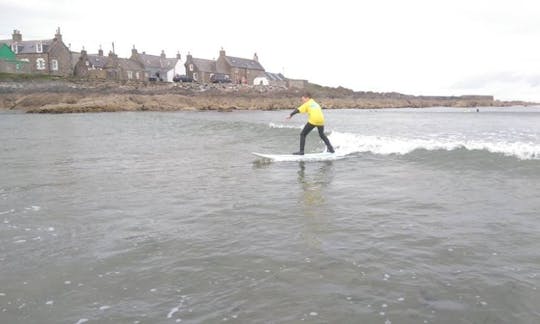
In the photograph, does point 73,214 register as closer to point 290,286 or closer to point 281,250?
point 281,250

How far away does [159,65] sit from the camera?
108m

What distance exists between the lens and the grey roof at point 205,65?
366 ft

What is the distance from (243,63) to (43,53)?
50.9 meters

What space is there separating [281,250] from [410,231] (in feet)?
7.33

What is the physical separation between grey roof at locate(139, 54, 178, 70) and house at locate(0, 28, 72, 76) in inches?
755

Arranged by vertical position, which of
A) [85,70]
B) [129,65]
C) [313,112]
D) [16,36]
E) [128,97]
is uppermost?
[16,36]

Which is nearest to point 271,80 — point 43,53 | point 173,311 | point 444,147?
point 43,53

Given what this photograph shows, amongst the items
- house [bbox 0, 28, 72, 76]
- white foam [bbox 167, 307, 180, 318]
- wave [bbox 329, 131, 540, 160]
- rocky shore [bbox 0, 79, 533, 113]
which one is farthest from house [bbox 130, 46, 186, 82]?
white foam [bbox 167, 307, 180, 318]

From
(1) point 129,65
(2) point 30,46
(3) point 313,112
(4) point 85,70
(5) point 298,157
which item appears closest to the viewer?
(5) point 298,157

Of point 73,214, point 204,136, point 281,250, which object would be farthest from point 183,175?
point 204,136

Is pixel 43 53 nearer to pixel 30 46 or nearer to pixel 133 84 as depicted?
pixel 30 46

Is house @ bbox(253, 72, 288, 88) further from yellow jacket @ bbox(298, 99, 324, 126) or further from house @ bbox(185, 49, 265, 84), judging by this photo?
yellow jacket @ bbox(298, 99, 324, 126)

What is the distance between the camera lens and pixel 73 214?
8.24m

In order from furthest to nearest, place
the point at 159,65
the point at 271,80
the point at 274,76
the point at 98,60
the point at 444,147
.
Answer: the point at 274,76
the point at 271,80
the point at 159,65
the point at 98,60
the point at 444,147
